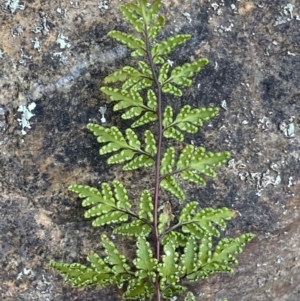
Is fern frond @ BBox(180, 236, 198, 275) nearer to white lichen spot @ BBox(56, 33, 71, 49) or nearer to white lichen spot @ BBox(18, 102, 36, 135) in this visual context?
white lichen spot @ BBox(18, 102, 36, 135)

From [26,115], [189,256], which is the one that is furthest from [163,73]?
[189,256]

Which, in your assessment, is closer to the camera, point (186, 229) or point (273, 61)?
point (186, 229)

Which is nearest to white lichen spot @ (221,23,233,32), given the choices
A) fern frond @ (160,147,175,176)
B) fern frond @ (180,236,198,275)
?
fern frond @ (160,147,175,176)

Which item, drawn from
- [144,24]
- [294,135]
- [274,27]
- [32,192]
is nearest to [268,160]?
[294,135]

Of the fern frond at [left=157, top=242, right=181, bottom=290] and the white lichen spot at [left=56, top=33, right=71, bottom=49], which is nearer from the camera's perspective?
the fern frond at [left=157, top=242, right=181, bottom=290]

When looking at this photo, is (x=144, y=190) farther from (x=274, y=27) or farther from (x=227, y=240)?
(x=274, y=27)

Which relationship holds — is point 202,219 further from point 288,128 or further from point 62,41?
point 62,41

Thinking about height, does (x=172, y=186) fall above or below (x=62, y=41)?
below

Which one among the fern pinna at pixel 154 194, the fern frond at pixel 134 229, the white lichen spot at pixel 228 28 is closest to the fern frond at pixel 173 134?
the fern pinna at pixel 154 194
